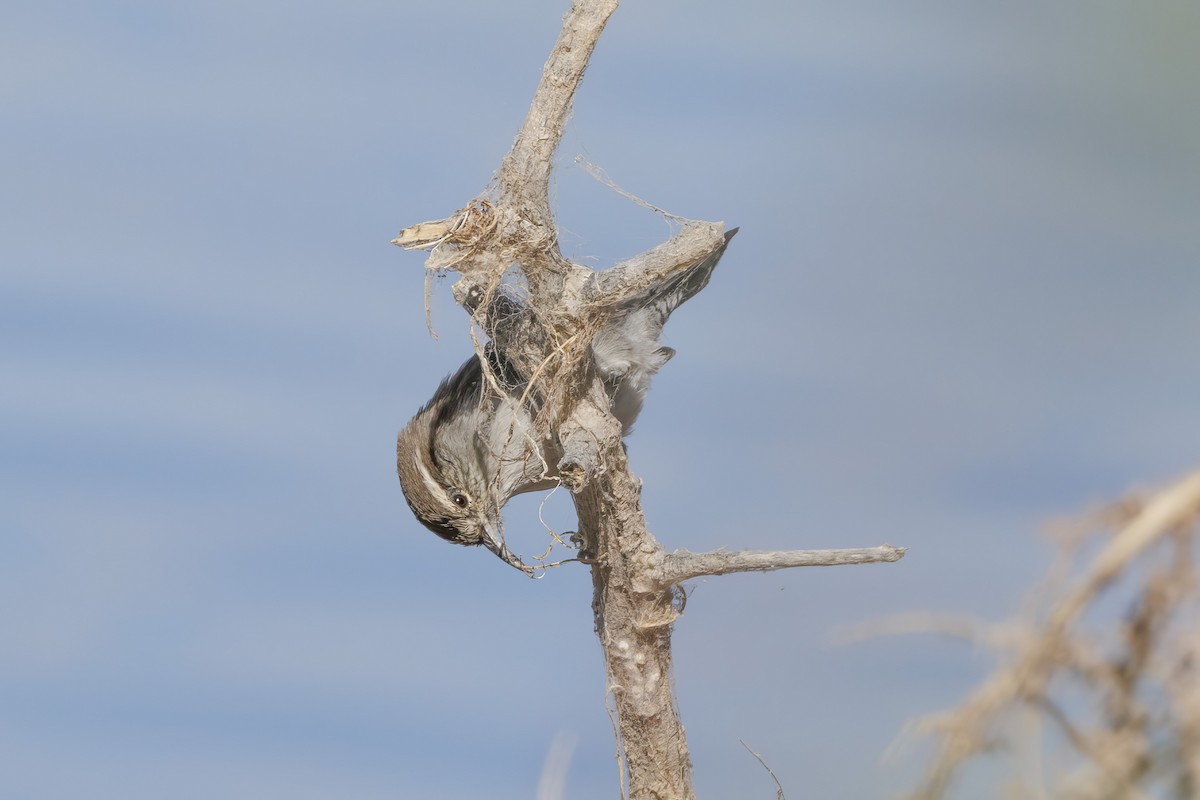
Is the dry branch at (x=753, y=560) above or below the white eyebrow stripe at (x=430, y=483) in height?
below

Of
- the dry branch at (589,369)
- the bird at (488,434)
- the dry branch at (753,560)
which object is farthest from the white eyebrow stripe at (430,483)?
the dry branch at (753,560)

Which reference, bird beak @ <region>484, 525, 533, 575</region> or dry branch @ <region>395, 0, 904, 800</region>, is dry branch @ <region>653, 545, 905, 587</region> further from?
bird beak @ <region>484, 525, 533, 575</region>

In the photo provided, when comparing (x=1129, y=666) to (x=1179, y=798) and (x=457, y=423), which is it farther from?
(x=457, y=423)

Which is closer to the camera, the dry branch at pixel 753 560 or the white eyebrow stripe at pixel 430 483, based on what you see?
the dry branch at pixel 753 560

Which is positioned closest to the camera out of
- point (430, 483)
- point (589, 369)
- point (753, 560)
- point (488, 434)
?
point (753, 560)

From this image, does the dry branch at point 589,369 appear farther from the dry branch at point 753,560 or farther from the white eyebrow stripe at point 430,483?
the white eyebrow stripe at point 430,483

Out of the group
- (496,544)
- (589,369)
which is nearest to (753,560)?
(589,369)

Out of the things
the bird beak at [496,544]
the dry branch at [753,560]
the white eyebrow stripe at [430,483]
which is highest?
the white eyebrow stripe at [430,483]

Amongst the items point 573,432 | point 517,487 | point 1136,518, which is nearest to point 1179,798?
point 1136,518

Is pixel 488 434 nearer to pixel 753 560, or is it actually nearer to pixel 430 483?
pixel 430 483
